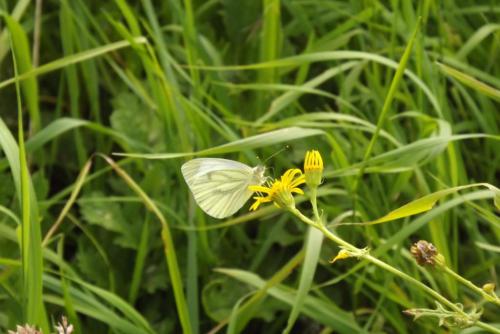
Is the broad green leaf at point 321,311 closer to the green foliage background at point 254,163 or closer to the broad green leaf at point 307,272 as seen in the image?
the green foliage background at point 254,163

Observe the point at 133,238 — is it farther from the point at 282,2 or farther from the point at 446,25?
the point at 446,25

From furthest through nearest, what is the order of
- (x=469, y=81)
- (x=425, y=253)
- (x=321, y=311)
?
(x=321, y=311) < (x=469, y=81) < (x=425, y=253)

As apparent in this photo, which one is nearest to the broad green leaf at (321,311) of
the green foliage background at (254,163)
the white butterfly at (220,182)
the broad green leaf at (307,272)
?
the green foliage background at (254,163)

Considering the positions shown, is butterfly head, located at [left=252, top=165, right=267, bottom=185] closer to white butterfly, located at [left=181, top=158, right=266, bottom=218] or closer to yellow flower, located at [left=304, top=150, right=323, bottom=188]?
white butterfly, located at [left=181, top=158, right=266, bottom=218]

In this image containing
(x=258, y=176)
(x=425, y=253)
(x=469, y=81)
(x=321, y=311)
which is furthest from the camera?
(x=321, y=311)

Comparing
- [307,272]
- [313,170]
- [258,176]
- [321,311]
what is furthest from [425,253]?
[321,311]

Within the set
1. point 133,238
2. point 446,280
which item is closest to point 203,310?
point 133,238

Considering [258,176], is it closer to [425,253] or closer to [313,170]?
[313,170]
